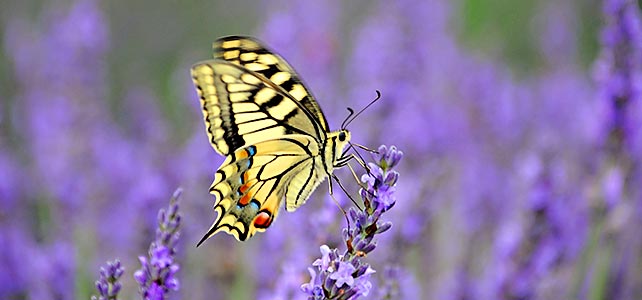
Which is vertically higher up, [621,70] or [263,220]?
[621,70]

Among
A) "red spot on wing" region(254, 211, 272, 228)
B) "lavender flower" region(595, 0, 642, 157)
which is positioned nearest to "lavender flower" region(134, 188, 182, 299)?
"red spot on wing" region(254, 211, 272, 228)

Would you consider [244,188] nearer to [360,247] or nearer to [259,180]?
[259,180]

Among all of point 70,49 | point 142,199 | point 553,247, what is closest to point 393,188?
point 553,247

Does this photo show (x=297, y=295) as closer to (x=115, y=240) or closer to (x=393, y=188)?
(x=393, y=188)

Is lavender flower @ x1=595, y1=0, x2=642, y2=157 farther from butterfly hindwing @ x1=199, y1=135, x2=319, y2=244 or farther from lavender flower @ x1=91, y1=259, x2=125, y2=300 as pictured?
lavender flower @ x1=91, y1=259, x2=125, y2=300

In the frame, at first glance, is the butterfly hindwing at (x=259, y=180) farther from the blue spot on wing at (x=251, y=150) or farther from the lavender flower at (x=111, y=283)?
the lavender flower at (x=111, y=283)

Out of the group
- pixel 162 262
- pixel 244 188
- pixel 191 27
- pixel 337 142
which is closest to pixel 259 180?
pixel 244 188
